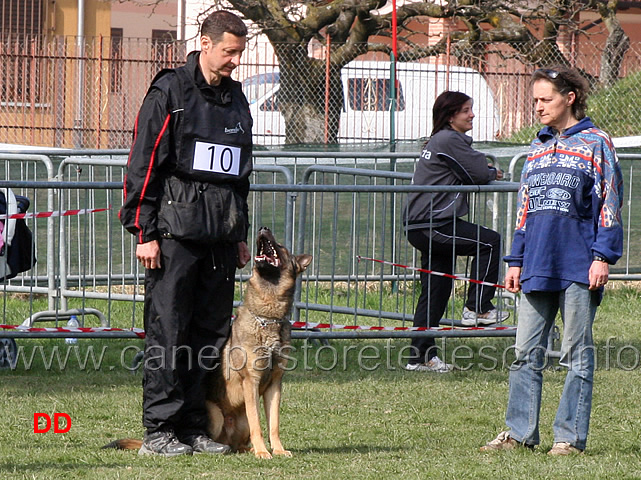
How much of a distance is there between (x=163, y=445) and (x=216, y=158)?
142 centimetres

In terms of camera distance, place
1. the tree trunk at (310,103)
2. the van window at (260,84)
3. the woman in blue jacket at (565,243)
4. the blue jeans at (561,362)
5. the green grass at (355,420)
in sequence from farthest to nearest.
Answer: the van window at (260,84) < the tree trunk at (310,103) < the blue jeans at (561,362) < the woman in blue jacket at (565,243) < the green grass at (355,420)

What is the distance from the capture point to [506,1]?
58.1ft

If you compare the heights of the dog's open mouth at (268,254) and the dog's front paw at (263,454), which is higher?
the dog's open mouth at (268,254)

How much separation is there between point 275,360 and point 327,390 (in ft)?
5.81

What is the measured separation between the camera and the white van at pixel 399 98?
13.6m

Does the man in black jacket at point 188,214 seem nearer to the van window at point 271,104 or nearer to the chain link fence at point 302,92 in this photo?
the chain link fence at point 302,92

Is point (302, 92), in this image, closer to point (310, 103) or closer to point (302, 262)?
point (310, 103)

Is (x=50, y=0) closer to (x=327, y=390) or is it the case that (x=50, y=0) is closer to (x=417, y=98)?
(x=417, y=98)

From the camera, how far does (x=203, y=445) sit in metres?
5.21

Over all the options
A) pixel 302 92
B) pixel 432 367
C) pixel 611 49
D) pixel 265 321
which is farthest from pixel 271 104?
pixel 265 321

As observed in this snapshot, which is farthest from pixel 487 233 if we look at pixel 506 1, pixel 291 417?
pixel 506 1

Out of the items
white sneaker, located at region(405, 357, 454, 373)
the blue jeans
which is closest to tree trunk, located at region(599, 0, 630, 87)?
white sneaker, located at region(405, 357, 454, 373)

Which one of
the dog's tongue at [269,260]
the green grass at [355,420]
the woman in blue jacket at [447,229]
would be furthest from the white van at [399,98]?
the dog's tongue at [269,260]

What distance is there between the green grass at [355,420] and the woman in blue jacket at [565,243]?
0.90ft
